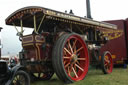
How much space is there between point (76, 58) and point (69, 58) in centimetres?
30

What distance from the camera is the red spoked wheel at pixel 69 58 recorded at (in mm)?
4574

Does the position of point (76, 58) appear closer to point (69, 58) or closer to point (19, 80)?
point (69, 58)

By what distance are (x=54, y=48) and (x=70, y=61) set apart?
2.40 ft

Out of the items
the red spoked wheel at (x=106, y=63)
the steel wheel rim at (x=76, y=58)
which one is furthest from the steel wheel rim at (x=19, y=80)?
the red spoked wheel at (x=106, y=63)

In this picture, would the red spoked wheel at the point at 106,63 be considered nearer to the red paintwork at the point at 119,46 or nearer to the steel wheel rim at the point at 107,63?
the steel wheel rim at the point at 107,63

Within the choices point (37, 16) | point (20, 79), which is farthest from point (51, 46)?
point (20, 79)

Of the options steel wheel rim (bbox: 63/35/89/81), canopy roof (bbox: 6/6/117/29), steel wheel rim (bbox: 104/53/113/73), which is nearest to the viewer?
canopy roof (bbox: 6/6/117/29)

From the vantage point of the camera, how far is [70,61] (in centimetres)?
514

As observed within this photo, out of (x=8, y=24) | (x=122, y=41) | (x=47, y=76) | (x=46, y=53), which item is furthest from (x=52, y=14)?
(x=122, y=41)

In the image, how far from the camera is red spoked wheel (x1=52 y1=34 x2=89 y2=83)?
15.0 ft

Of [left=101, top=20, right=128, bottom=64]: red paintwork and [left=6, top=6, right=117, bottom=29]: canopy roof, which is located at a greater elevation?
[left=6, top=6, right=117, bottom=29]: canopy roof

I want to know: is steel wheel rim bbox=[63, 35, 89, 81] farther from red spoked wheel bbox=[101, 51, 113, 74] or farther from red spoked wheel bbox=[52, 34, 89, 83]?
red spoked wheel bbox=[101, 51, 113, 74]

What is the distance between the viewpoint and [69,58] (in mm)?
5098

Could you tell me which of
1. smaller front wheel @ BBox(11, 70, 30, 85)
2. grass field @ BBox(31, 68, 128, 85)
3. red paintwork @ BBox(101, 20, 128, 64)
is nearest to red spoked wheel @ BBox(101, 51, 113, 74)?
grass field @ BBox(31, 68, 128, 85)
